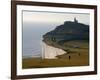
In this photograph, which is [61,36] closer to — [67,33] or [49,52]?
[67,33]

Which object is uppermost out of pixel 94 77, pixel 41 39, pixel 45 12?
pixel 45 12

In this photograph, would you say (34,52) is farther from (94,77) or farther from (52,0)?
(94,77)

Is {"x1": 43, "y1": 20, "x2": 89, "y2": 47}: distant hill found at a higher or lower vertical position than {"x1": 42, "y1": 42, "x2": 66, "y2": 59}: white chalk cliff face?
higher

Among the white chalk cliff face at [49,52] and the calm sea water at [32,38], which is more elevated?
the calm sea water at [32,38]

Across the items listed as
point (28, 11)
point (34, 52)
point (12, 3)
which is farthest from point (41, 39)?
point (12, 3)

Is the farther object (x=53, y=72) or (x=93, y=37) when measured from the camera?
(x=93, y=37)
